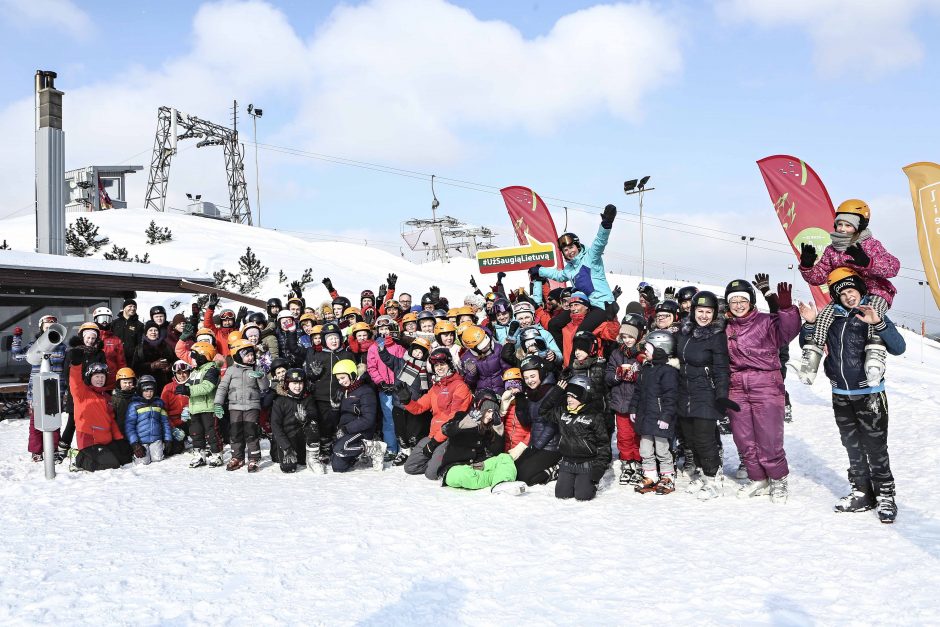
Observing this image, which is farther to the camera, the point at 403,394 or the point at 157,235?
the point at 157,235

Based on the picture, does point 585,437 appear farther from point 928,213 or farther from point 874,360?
point 928,213

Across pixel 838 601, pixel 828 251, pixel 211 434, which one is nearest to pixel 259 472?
pixel 211 434

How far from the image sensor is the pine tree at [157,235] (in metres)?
29.5

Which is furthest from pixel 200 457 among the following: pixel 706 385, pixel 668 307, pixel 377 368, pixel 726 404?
pixel 726 404

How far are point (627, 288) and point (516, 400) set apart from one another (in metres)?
26.2

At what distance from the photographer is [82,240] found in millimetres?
27000

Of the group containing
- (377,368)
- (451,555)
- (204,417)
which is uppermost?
(377,368)

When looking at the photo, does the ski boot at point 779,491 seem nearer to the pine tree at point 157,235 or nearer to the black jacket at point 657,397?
the black jacket at point 657,397

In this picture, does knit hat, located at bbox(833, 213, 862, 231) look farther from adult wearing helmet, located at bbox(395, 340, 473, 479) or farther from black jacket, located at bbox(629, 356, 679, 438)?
adult wearing helmet, located at bbox(395, 340, 473, 479)

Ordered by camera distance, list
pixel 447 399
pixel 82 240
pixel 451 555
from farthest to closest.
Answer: pixel 82 240 < pixel 447 399 < pixel 451 555

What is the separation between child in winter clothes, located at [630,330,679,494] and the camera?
558 centimetres

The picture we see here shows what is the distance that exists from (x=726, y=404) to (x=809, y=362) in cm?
76

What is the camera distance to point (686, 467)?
20.1 feet

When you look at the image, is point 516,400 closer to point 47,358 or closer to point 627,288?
point 47,358
